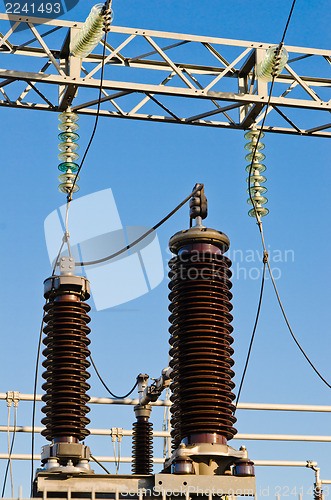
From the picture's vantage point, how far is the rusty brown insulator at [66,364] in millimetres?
6613

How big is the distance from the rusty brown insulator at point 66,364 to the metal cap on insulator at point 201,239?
2.92 feet

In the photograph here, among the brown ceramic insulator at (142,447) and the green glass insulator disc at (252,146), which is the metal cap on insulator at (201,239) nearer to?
the green glass insulator disc at (252,146)

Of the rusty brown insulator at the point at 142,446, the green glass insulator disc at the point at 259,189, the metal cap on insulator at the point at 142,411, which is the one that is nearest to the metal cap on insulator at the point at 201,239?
the green glass insulator disc at the point at 259,189

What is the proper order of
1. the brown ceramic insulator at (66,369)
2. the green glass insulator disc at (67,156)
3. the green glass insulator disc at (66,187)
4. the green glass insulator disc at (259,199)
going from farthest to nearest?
the green glass insulator disc at (259,199) → the green glass insulator disc at (67,156) → the green glass insulator disc at (66,187) → the brown ceramic insulator at (66,369)

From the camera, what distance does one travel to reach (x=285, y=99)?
9.50 metres

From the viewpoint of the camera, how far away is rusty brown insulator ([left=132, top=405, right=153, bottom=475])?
11609 mm

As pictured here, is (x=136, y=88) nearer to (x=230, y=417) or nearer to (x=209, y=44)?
(x=209, y=44)

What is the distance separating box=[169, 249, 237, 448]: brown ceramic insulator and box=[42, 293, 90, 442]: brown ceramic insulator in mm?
753

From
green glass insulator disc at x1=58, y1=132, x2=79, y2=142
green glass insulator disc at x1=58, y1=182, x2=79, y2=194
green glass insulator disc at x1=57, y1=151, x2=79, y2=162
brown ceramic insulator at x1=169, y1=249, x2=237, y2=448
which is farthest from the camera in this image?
green glass insulator disc at x1=58, y1=132, x2=79, y2=142

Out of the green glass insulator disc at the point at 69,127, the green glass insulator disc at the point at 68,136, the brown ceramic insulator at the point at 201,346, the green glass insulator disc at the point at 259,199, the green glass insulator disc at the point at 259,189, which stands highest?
the green glass insulator disc at the point at 69,127

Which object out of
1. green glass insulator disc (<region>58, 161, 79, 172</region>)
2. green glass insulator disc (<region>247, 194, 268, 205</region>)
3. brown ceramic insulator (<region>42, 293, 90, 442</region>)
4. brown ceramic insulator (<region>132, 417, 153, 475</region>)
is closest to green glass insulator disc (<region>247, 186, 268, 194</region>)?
green glass insulator disc (<region>247, 194, 268, 205</region>)

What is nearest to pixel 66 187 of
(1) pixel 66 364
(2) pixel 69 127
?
(2) pixel 69 127

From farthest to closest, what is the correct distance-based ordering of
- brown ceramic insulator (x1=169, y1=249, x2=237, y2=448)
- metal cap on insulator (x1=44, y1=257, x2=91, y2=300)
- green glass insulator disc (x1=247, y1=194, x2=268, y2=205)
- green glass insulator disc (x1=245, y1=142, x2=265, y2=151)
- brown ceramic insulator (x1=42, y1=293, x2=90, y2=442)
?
green glass insulator disc (x1=245, y1=142, x2=265, y2=151), green glass insulator disc (x1=247, y1=194, x2=268, y2=205), metal cap on insulator (x1=44, y1=257, x2=91, y2=300), brown ceramic insulator (x1=42, y1=293, x2=90, y2=442), brown ceramic insulator (x1=169, y1=249, x2=237, y2=448)

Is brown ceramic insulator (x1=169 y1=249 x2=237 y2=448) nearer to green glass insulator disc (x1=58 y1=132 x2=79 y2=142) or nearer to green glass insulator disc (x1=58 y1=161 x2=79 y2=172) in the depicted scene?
green glass insulator disc (x1=58 y1=161 x2=79 y2=172)
